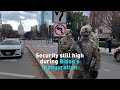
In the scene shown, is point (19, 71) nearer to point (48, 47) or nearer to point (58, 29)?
point (58, 29)

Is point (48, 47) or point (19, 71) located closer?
point (19, 71)

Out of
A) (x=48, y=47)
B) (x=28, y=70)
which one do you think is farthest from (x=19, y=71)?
(x=48, y=47)

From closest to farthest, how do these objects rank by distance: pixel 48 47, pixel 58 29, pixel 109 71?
Result: pixel 58 29, pixel 109 71, pixel 48 47

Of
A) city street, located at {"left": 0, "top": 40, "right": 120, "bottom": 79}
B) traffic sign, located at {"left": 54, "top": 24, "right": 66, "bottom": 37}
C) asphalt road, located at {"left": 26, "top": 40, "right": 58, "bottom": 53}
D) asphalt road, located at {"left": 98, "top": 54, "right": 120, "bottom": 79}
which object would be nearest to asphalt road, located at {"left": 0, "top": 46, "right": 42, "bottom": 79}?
city street, located at {"left": 0, "top": 40, "right": 120, "bottom": 79}

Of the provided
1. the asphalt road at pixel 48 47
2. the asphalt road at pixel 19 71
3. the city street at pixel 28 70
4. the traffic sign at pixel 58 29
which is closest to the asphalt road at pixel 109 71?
the city street at pixel 28 70

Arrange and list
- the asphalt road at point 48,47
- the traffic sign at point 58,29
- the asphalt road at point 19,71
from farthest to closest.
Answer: the asphalt road at point 48,47 → the traffic sign at point 58,29 → the asphalt road at point 19,71

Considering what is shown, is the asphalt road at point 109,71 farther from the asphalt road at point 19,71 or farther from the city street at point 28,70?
the asphalt road at point 19,71

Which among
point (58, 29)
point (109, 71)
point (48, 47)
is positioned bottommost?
point (48, 47)

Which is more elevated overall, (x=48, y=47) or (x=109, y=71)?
(x=109, y=71)

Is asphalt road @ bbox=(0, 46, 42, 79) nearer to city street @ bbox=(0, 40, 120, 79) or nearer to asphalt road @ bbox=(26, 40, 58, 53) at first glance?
city street @ bbox=(0, 40, 120, 79)

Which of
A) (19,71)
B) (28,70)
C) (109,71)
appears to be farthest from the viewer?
(109,71)
